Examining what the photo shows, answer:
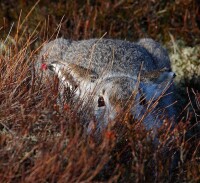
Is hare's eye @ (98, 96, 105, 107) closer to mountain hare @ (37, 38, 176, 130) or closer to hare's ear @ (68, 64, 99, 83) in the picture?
mountain hare @ (37, 38, 176, 130)

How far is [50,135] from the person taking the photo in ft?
17.0

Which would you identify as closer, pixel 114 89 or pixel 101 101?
pixel 114 89

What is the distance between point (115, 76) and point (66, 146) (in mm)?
1817

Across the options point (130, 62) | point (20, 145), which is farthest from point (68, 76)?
point (20, 145)

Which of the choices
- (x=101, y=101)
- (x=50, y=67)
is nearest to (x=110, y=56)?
(x=50, y=67)

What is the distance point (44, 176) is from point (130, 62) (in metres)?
2.88

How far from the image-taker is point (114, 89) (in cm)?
595

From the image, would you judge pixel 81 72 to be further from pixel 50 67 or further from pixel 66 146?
pixel 66 146

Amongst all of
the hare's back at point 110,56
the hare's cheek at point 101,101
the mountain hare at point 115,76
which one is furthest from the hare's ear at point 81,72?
the hare's cheek at point 101,101

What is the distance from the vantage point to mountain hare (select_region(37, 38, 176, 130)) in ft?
19.3

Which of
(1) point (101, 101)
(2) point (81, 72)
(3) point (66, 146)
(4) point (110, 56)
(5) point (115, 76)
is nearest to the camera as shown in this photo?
(3) point (66, 146)

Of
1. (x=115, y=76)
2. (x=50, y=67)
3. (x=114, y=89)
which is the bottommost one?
(x=114, y=89)

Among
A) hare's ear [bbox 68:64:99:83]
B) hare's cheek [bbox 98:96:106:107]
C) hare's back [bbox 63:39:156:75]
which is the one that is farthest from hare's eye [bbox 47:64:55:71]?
hare's cheek [bbox 98:96:106:107]

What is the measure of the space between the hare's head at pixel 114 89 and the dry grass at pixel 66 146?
9.1 inches
